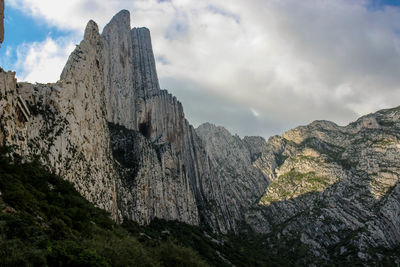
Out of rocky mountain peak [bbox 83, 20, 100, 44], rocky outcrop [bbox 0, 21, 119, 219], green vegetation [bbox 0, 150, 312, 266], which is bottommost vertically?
green vegetation [bbox 0, 150, 312, 266]

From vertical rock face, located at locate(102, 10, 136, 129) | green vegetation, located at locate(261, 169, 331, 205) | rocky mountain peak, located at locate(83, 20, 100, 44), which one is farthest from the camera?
green vegetation, located at locate(261, 169, 331, 205)

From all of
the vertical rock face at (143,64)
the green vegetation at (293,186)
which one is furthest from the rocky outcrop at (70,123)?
the green vegetation at (293,186)

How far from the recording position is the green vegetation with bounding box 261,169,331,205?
166125 millimetres

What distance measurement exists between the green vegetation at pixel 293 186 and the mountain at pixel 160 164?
28.4 inches

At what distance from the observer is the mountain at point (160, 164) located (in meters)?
51.0

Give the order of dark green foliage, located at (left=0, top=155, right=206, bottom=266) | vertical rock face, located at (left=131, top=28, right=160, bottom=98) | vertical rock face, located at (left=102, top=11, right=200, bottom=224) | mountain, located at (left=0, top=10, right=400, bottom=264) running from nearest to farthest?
dark green foliage, located at (left=0, top=155, right=206, bottom=266), mountain, located at (left=0, top=10, right=400, bottom=264), vertical rock face, located at (left=102, top=11, right=200, bottom=224), vertical rock face, located at (left=131, top=28, right=160, bottom=98)

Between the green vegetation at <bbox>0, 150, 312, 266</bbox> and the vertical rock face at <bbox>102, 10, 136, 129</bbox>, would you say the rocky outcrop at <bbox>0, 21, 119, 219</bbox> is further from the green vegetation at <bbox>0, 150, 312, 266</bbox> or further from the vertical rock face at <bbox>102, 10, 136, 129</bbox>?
the vertical rock face at <bbox>102, 10, 136, 129</bbox>

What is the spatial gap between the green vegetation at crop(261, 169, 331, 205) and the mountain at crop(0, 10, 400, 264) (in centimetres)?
72

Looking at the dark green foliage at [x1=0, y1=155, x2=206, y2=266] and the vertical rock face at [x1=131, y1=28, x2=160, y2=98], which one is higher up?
the vertical rock face at [x1=131, y1=28, x2=160, y2=98]

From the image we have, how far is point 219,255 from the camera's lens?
93.6 meters

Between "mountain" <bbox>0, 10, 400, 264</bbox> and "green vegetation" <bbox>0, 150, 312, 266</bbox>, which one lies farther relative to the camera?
"mountain" <bbox>0, 10, 400, 264</bbox>

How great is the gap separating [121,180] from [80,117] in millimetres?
27837

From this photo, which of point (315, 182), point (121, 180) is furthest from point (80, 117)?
point (315, 182)

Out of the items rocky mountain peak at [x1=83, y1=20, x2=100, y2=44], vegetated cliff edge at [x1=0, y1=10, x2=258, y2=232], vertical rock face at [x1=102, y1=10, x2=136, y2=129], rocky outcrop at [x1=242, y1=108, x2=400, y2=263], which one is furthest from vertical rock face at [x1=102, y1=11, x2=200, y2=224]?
rocky outcrop at [x1=242, y1=108, x2=400, y2=263]
